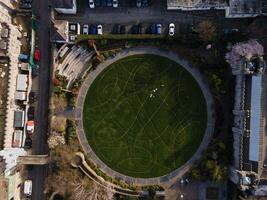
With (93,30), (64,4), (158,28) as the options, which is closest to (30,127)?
(93,30)

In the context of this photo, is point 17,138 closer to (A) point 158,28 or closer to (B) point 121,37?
(B) point 121,37

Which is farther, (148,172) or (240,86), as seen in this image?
(148,172)

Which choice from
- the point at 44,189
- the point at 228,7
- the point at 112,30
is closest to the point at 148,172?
the point at 44,189

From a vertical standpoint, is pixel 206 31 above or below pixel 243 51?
above

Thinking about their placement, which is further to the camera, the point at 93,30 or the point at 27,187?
the point at 27,187

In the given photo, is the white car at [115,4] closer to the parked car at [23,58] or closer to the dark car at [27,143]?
the parked car at [23,58]

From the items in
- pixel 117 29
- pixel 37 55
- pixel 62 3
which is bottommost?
pixel 37 55

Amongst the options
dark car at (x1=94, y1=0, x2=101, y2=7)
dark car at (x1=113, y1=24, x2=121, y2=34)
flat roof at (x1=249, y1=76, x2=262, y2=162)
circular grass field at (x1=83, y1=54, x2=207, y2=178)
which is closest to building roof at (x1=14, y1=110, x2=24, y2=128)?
circular grass field at (x1=83, y1=54, x2=207, y2=178)

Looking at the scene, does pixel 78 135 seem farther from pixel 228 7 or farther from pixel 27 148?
pixel 228 7
